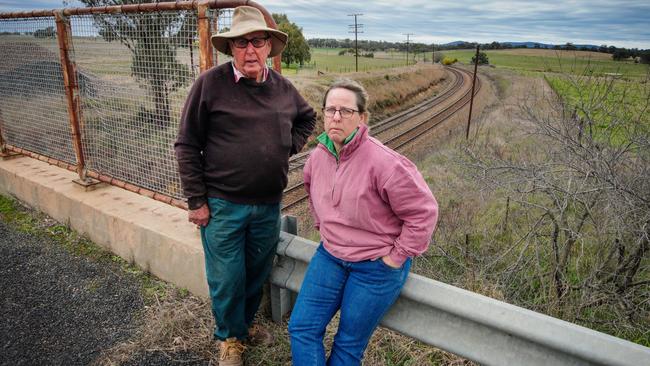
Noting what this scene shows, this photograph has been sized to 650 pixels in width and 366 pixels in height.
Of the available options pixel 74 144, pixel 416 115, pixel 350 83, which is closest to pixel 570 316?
pixel 350 83

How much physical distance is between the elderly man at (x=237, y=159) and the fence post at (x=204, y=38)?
29 centimetres

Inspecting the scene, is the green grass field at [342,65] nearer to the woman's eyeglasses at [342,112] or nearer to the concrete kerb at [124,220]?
the concrete kerb at [124,220]

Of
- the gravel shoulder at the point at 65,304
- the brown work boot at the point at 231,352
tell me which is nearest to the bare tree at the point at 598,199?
the brown work boot at the point at 231,352

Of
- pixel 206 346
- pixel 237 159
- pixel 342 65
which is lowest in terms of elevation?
pixel 206 346

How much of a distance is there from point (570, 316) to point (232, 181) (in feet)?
11.0

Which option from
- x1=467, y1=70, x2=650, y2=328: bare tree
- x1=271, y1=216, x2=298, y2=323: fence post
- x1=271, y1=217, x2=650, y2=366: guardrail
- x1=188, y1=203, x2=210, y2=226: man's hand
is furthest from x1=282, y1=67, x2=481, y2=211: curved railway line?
x1=271, y1=217, x2=650, y2=366: guardrail

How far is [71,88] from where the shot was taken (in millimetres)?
4492

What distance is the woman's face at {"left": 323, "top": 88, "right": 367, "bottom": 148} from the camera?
2.32 metres

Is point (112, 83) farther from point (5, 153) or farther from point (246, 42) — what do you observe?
point (5, 153)

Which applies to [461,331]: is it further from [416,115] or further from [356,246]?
[416,115]

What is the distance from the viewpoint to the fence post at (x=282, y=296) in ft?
10.3

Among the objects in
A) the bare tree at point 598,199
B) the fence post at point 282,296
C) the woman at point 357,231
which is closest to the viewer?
the woman at point 357,231

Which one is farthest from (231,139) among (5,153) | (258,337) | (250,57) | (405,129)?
(405,129)

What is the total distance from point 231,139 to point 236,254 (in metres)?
0.74
